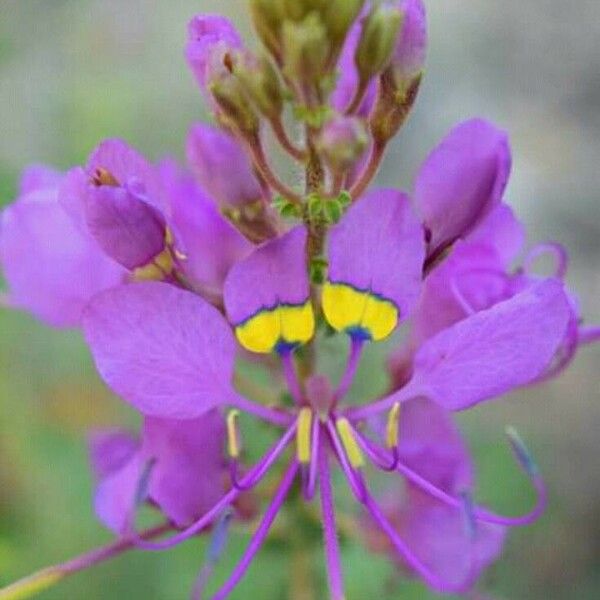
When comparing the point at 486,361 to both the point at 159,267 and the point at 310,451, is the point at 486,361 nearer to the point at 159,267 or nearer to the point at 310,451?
the point at 310,451

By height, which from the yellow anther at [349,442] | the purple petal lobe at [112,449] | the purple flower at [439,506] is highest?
the yellow anther at [349,442]

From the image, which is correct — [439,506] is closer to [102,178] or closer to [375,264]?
[375,264]

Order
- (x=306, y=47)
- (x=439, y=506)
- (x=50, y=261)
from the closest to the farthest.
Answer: (x=306, y=47), (x=50, y=261), (x=439, y=506)

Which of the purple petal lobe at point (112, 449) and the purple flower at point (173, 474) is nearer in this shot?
the purple flower at point (173, 474)

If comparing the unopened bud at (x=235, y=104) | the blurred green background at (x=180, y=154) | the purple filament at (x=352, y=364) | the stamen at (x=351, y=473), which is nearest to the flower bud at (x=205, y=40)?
the unopened bud at (x=235, y=104)

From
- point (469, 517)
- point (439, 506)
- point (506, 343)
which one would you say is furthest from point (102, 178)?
point (439, 506)

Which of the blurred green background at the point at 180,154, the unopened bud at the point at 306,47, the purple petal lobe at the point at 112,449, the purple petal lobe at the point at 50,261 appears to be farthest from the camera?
the blurred green background at the point at 180,154

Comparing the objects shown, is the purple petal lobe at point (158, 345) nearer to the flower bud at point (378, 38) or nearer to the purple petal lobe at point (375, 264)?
the purple petal lobe at point (375, 264)
